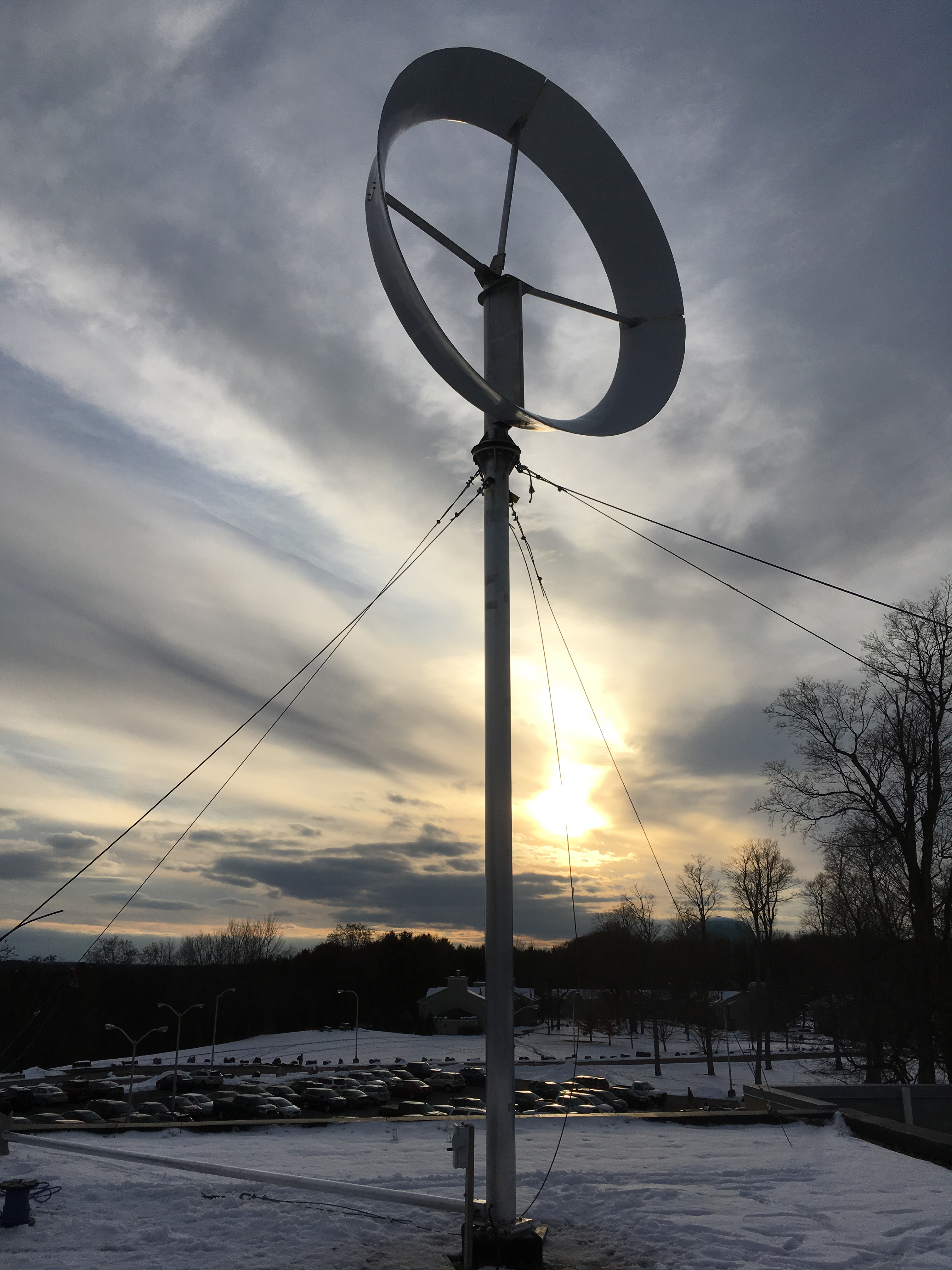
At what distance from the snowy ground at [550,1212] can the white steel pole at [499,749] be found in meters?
0.99

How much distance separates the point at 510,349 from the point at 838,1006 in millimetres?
26485

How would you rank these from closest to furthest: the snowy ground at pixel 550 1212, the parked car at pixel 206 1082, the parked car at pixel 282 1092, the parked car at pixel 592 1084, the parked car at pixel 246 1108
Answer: the snowy ground at pixel 550 1212
the parked car at pixel 246 1108
the parked car at pixel 282 1092
the parked car at pixel 592 1084
the parked car at pixel 206 1082

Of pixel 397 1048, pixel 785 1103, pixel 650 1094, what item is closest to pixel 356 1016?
pixel 397 1048

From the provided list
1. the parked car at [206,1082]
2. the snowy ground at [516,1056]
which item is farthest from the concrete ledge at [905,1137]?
the parked car at [206,1082]

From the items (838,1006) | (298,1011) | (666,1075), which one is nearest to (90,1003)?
(298,1011)

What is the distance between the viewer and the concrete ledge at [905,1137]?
10.8 meters

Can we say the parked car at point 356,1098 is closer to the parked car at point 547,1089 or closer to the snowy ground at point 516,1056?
the parked car at point 547,1089

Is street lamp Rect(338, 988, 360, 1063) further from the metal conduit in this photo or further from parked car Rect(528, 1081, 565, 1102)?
the metal conduit

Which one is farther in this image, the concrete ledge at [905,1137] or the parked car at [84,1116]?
the parked car at [84,1116]

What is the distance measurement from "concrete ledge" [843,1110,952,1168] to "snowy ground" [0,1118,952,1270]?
1.24ft

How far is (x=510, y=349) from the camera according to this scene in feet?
26.3

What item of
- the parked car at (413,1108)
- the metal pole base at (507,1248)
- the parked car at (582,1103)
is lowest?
the parked car at (413,1108)

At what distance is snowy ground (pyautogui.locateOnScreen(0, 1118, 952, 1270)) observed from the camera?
638 centimetres

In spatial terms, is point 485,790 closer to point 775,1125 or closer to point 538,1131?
point 538,1131
